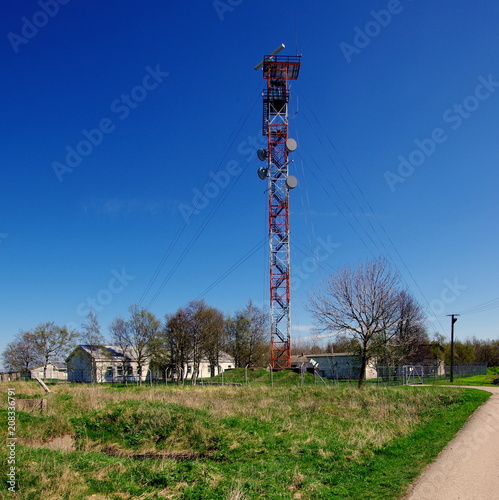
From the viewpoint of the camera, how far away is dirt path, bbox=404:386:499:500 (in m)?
7.54

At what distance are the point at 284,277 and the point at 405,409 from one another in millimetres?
26922

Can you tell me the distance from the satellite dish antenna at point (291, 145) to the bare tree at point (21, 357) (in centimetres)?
4617

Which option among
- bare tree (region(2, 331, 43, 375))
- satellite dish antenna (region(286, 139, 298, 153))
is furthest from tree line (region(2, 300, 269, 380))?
satellite dish antenna (region(286, 139, 298, 153))

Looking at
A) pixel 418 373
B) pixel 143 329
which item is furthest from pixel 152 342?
pixel 418 373

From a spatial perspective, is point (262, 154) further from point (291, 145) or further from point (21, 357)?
point (21, 357)

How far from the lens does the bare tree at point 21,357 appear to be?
60662 millimetres

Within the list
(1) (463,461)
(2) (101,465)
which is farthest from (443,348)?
(2) (101,465)

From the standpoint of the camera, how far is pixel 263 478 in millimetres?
8609

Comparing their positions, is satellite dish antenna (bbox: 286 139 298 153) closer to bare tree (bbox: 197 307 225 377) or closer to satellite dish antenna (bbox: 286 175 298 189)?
satellite dish antenna (bbox: 286 175 298 189)

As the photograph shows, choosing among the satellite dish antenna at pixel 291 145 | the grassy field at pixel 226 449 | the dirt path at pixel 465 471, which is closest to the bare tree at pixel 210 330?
the satellite dish antenna at pixel 291 145

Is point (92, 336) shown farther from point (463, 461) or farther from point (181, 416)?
point (463, 461)

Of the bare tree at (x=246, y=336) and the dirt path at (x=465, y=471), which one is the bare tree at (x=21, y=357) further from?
the dirt path at (x=465, y=471)

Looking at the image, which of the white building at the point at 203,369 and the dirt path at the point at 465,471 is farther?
the white building at the point at 203,369

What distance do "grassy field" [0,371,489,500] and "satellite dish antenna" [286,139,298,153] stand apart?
28525 mm
